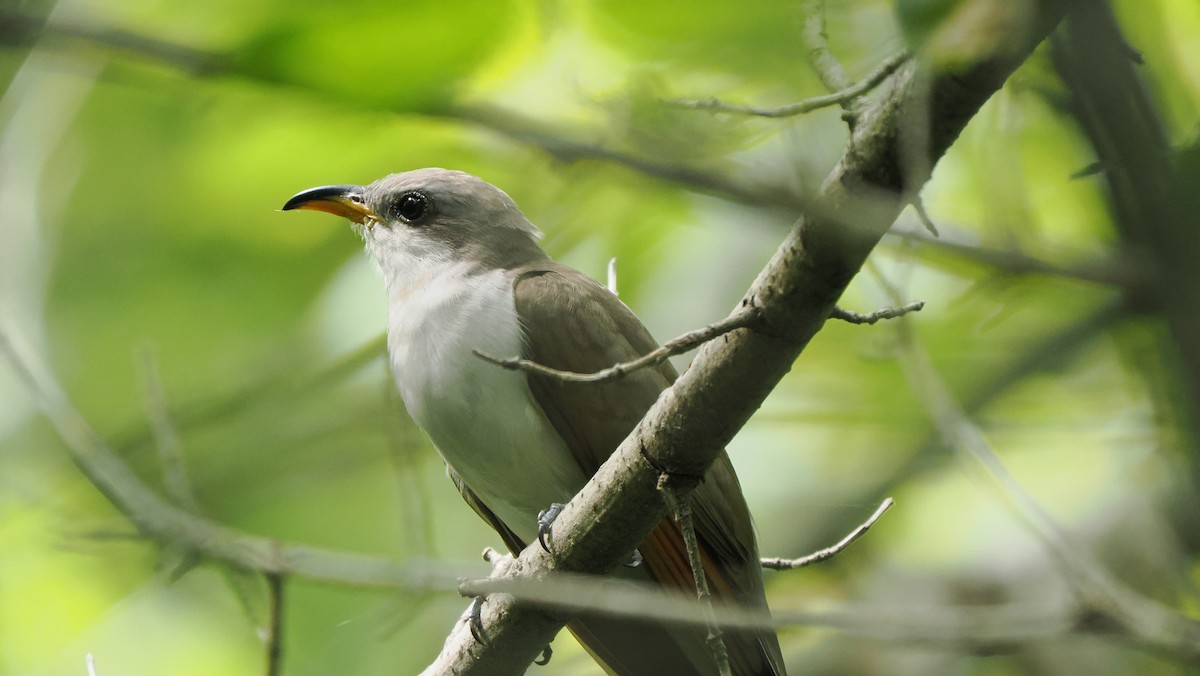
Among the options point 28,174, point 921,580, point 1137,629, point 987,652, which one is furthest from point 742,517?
point 28,174

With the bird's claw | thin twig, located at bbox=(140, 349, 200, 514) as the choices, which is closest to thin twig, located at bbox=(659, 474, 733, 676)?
the bird's claw

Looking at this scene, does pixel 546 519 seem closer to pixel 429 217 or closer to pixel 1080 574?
pixel 1080 574

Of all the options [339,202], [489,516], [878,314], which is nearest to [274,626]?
[878,314]

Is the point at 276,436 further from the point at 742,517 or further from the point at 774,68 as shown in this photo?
the point at 774,68

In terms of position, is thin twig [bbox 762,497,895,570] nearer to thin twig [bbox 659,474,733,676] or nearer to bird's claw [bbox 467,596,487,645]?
thin twig [bbox 659,474,733,676]

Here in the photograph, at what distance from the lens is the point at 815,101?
7.47ft

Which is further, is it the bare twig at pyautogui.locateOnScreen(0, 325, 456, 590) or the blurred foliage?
the blurred foliage

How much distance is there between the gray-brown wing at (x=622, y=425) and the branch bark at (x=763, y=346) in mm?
453

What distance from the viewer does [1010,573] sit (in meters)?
5.69

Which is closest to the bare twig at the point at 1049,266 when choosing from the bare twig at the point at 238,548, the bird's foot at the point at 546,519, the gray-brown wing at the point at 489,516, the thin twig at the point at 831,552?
the bare twig at the point at 238,548

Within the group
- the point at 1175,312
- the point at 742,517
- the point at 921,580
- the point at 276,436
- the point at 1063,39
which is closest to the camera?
the point at 1175,312

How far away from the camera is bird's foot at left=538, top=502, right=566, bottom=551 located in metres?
3.48

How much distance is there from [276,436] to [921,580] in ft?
10.3

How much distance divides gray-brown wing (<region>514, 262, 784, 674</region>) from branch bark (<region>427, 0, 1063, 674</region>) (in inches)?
17.8
